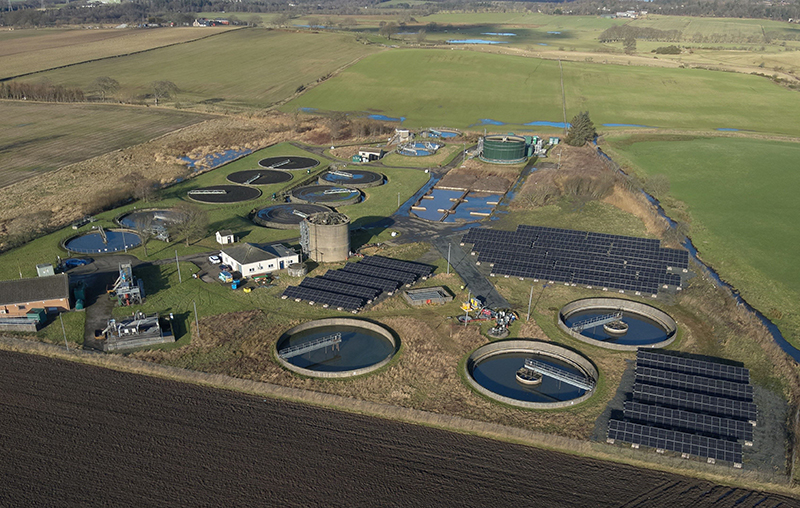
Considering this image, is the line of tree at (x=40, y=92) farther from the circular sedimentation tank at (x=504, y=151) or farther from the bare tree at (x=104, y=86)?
the circular sedimentation tank at (x=504, y=151)

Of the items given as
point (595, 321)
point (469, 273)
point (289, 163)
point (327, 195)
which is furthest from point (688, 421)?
point (289, 163)

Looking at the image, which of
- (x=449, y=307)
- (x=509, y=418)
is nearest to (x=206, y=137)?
(x=449, y=307)

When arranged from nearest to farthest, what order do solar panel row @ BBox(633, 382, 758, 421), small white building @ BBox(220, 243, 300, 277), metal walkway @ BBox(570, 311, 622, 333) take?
solar panel row @ BBox(633, 382, 758, 421) < metal walkway @ BBox(570, 311, 622, 333) < small white building @ BBox(220, 243, 300, 277)

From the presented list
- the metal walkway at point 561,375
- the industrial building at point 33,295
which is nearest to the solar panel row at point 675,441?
the metal walkway at point 561,375

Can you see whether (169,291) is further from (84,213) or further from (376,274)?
(84,213)

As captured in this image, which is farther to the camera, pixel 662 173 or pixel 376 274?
pixel 662 173

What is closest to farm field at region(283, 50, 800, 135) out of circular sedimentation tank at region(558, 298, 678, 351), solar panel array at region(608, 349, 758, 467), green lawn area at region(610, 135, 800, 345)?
green lawn area at region(610, 135, 800, 345)

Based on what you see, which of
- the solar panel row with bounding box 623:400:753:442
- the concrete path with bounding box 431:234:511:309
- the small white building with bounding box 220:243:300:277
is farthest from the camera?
the small white building with bounding box 220:243:300:277

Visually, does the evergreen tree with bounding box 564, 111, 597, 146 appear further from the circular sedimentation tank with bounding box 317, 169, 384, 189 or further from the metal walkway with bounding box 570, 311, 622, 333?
the metal walkway with bounding box 570, 311, 622, 333
